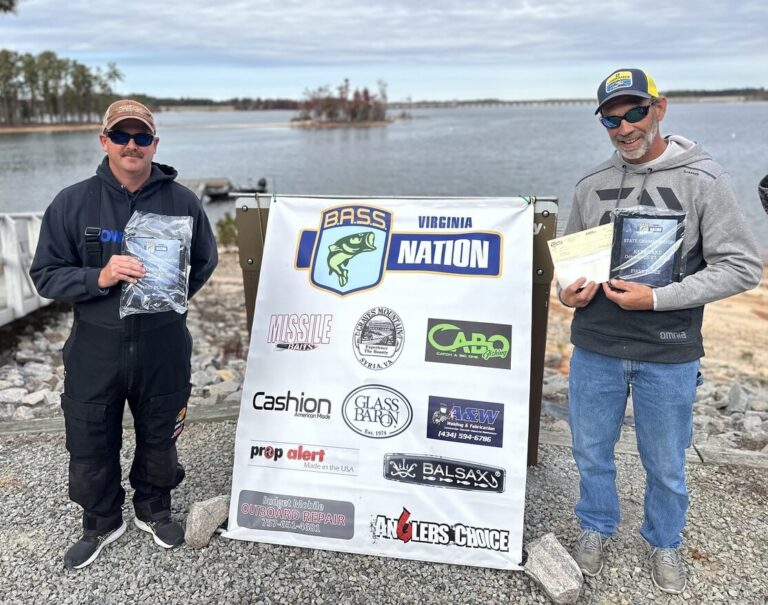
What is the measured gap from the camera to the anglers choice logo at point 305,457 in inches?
132

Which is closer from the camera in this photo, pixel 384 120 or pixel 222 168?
pixel 222 168

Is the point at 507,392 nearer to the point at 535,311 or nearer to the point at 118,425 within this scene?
the point at 535,311

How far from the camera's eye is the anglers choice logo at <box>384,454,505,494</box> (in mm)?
3205

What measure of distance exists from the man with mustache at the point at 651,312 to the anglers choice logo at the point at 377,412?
0.89 m

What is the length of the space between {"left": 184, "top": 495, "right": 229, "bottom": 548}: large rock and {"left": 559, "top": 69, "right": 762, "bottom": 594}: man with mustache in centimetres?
199

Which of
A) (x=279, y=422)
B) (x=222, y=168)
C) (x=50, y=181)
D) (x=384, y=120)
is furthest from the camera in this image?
(x=384, y=120)

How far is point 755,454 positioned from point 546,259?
89.3 inches

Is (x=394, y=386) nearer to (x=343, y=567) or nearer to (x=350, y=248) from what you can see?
(x=350, y=248)

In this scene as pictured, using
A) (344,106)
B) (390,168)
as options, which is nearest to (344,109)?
(344,106)

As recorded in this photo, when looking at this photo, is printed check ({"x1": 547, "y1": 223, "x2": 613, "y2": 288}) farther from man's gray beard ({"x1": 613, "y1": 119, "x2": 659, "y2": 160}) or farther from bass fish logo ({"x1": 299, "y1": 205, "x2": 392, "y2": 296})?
bass fish logo ({"x1": 299, "y1": 205, "x2": 392, "y2": 296})

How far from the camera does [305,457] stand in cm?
340

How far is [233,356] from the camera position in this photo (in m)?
8.33

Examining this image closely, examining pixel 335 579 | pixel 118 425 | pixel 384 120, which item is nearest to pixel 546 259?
pixel 335 579

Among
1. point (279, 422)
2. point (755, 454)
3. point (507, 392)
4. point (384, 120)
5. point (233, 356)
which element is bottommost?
point (233, 356)
